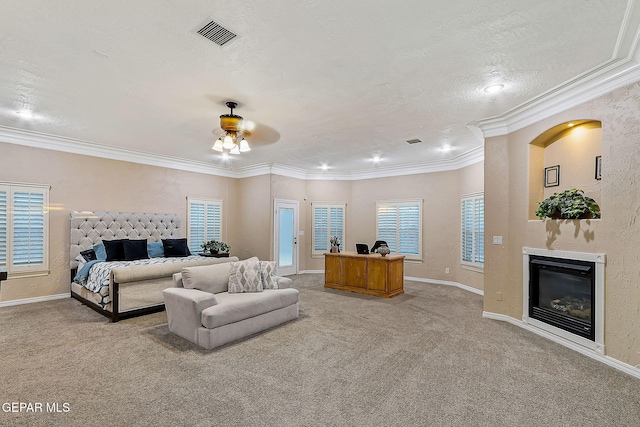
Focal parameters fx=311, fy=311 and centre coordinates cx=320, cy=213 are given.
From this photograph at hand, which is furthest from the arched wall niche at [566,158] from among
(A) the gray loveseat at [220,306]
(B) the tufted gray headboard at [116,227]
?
(B) the tufted gray headboard at [116,227]

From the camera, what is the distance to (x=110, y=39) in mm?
2561

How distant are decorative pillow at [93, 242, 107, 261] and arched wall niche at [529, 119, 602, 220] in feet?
22.3

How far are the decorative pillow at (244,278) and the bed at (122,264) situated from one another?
125cm

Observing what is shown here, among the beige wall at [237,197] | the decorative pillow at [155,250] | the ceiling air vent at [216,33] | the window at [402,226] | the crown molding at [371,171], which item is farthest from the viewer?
the window at [402,226]

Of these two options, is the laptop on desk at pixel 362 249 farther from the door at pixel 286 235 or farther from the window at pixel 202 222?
the window at pixel 202 222

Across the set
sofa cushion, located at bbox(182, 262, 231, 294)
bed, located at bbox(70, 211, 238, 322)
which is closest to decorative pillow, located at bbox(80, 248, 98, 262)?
bed, located at bbox(70, 211, 238, 322)

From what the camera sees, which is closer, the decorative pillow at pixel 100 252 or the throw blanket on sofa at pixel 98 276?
the throw blanket on sofa at pixel 98 276

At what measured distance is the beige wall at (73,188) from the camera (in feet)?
17.0

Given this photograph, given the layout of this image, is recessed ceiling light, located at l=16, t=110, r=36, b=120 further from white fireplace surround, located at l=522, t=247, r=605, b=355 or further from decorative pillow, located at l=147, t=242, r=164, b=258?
A: white fireplace surround, located at l=522, t=247, r=605, b=355

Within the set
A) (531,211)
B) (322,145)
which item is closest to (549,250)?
(531,211)

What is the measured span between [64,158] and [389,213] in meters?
6.87

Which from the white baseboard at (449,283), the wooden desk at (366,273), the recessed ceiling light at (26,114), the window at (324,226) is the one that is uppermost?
the recessed ceiling light at (26,114)

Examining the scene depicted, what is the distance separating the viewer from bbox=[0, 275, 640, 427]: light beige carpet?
2248mm

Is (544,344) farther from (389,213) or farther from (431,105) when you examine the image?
(389,213)
